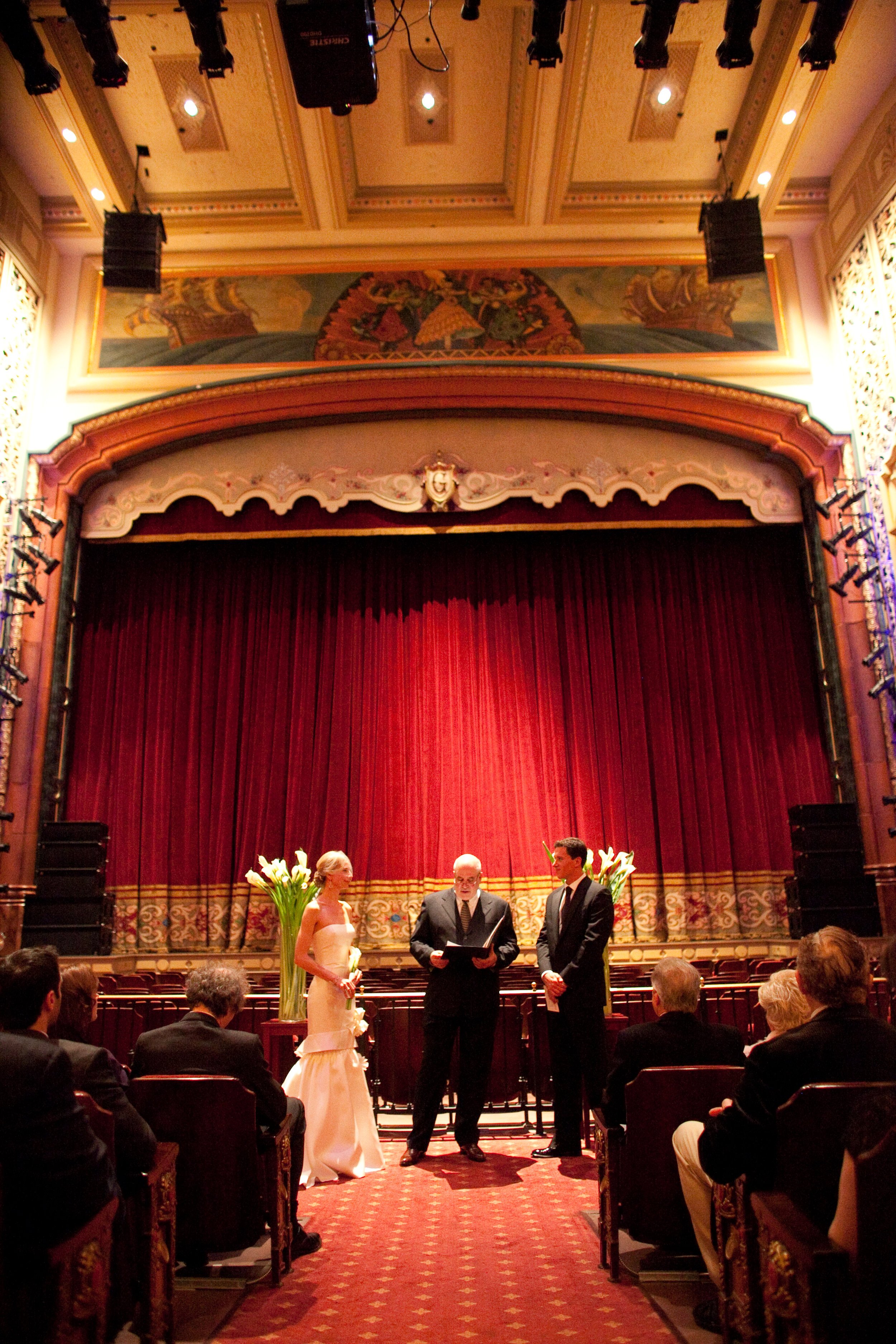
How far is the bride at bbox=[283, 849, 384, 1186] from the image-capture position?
4523mm

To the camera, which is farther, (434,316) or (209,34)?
(434,316)

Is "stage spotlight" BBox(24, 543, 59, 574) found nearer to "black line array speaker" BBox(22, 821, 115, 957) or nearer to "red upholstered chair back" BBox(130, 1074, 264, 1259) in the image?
"black line array speaker" BBox(22, 821, 115, 957)

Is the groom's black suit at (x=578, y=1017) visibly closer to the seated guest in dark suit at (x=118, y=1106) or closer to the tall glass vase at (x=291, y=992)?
the tall glass vase at (x=291, y=992)

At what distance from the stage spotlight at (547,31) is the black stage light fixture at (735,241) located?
309 cm

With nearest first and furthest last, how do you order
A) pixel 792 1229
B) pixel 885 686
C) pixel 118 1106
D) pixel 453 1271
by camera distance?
1. pixel 792 1229
2. pixel 118 1106
3. pixel 453 1271
4. pixel 885 686

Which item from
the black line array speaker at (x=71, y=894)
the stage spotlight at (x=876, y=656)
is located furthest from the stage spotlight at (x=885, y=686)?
the black line array speaker at (x=71, y=894)

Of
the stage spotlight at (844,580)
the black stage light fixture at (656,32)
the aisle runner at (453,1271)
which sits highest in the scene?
the black stage light fixture at (656,32)

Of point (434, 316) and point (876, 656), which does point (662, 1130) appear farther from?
point (434, 316)

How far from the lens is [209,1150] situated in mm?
2953

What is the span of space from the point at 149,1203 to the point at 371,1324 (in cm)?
79

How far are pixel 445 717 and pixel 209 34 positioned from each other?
6511mm

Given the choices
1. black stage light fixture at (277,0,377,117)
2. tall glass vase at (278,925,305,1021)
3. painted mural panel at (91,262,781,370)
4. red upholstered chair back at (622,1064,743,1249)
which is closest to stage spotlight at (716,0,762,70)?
black stage light fixture at (277,0,377,117)

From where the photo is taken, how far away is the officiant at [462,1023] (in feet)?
15.9

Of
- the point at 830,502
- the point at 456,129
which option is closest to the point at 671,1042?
the point at 830,502
